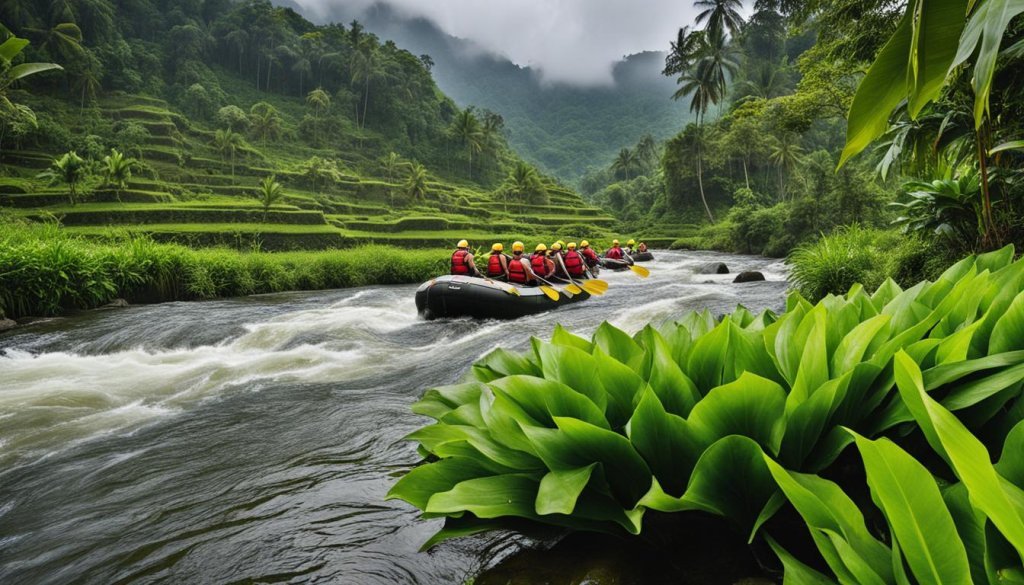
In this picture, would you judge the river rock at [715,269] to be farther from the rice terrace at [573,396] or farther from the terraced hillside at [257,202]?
the terraced hillside at [257,202]

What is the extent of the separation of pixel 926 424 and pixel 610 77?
17895 centimetres

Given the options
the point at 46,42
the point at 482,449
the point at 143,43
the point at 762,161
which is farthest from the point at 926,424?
the point at 143,43

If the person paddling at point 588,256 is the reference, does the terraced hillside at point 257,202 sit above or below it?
above

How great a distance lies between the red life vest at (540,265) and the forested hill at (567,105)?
344ft

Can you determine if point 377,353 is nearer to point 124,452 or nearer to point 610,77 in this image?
point 124,452

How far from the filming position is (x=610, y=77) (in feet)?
531

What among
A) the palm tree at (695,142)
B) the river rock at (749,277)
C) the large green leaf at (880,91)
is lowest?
the river rock at (749,277)

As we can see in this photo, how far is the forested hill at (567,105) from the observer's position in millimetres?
121312

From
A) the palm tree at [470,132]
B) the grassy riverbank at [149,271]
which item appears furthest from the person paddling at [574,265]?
the palm tree at [470,132]

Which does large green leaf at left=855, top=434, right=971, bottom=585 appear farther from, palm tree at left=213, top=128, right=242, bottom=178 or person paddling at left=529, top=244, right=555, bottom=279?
palm tree at left=213, top=128, right=242, bottom=178

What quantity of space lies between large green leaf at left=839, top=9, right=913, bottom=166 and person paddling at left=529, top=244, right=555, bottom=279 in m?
9.46

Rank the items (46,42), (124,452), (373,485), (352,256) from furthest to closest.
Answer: (46,42), (352,256), (124,452), (373,485)

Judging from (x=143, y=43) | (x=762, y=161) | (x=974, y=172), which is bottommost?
(x=974, y=172)

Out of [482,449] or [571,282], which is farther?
[571,282]
